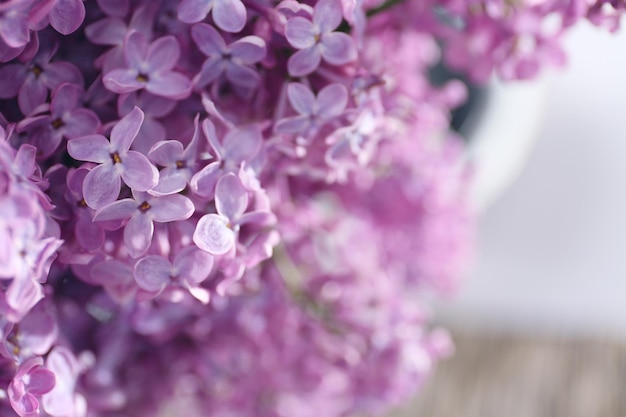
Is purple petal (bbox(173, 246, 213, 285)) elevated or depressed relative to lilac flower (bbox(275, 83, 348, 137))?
depressed

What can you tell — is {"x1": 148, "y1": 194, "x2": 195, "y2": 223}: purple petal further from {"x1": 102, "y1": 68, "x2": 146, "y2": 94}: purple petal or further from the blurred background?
the blurred background

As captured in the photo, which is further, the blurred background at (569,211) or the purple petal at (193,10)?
the blurred background at (569,211)

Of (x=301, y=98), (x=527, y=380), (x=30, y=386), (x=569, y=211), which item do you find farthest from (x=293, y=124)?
(x=569, y=211)

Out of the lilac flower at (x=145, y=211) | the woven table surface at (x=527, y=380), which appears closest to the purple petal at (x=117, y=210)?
the lilac flower at (x=145, y=211)

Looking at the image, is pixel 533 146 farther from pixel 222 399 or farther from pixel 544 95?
pixel 222 399

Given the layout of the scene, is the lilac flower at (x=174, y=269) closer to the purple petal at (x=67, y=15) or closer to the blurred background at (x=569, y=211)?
the purple petal at (x=67, y=15)

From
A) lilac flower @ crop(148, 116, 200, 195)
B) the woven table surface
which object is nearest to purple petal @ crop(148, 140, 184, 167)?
lilac flower @ crop(148, 116, 200, 195)
